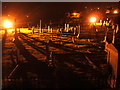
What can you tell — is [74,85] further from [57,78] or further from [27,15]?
[27,15]

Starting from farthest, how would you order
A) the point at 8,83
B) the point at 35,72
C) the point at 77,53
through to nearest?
1. the point at 77,53
2. the point at 35,72
3. the point at 8,83

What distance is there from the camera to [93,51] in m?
14.0

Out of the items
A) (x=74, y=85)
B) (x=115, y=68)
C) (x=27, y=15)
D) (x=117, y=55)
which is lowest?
(x=74, y=85)

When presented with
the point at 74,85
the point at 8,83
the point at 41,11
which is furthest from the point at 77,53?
the point at 41,11

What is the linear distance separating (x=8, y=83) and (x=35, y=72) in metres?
1.99

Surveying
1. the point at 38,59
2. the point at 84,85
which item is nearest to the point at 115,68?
the point at 84,85

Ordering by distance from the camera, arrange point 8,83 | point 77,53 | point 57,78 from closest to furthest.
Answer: point 8,83 → point 57,78 → point 77,53

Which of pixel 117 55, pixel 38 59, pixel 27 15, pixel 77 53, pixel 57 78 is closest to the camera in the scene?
pixel 117 55

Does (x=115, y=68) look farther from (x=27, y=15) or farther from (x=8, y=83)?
(x=27, y=15)

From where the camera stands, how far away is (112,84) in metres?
7.39

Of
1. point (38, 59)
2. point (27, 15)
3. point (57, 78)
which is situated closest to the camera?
point (57, 78)

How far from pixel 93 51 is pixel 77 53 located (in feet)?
4.89

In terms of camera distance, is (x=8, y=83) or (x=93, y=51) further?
(x=93, y=51)

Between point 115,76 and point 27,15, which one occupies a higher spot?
point 27,15
